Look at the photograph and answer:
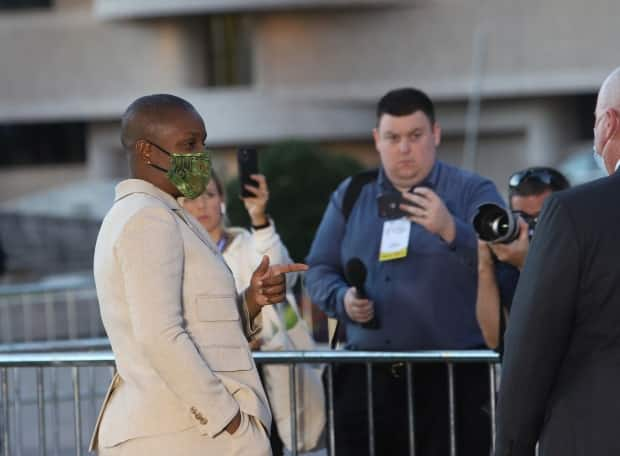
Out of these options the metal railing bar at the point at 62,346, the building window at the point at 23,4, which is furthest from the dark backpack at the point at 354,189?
the building window at the point at 23,4

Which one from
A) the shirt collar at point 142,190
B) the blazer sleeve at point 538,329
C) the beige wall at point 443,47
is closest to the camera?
the blazer sleeve at point 538,329

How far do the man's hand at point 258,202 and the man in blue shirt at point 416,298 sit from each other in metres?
0.45

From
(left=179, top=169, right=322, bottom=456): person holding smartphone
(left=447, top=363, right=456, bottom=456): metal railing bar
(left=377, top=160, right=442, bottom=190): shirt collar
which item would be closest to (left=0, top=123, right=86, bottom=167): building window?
(left=179, top=169, right=322, bottom=456): person holding smartphone

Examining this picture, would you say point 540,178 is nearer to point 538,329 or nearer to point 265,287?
point 265,287

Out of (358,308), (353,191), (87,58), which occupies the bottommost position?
(358,308)

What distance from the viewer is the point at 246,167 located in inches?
267

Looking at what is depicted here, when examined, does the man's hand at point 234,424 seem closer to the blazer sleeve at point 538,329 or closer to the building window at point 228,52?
the blazer sleeve at point 538,329

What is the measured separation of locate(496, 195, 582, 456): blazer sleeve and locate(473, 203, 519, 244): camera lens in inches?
67.5

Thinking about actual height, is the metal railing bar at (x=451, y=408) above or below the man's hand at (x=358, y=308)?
below

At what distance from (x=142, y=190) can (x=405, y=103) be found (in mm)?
2365

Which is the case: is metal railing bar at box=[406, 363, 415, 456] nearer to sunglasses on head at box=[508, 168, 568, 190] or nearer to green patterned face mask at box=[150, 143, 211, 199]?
sunglasses on head at box=[508, 168, 568, 190]

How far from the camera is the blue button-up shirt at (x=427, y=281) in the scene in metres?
6.28

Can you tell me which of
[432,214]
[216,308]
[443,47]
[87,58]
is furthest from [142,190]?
[87,58]

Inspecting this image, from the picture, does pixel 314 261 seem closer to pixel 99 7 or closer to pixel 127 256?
pixel 127 256
